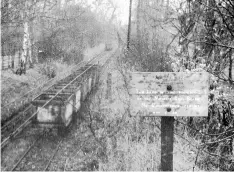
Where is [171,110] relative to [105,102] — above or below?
above

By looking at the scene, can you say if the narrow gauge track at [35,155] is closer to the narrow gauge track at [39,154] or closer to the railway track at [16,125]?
the narrow gauge track at [39,154]

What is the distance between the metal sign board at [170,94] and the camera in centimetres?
355

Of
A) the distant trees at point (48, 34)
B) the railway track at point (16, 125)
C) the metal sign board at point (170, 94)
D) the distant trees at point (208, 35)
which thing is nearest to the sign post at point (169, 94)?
the metal sign board at point (170, 94)

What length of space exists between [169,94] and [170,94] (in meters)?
0.01

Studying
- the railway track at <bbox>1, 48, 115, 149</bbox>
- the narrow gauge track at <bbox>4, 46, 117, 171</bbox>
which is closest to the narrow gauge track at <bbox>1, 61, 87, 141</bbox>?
the railway track at <bbox>1, 48, 115, 149</bbox>

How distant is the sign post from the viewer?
11.6ft

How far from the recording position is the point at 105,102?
1029 cm

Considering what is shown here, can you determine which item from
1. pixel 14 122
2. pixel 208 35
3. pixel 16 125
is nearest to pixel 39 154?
pixel 16 125

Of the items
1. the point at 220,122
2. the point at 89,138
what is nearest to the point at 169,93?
the point at 220,122

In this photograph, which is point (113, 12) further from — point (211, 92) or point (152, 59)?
point (211, 92)

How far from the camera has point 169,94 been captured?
3.58 m

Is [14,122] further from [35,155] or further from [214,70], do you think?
[214,70]

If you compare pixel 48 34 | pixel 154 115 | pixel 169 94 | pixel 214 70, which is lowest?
pixel 154 115

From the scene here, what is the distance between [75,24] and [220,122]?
18568 mm
